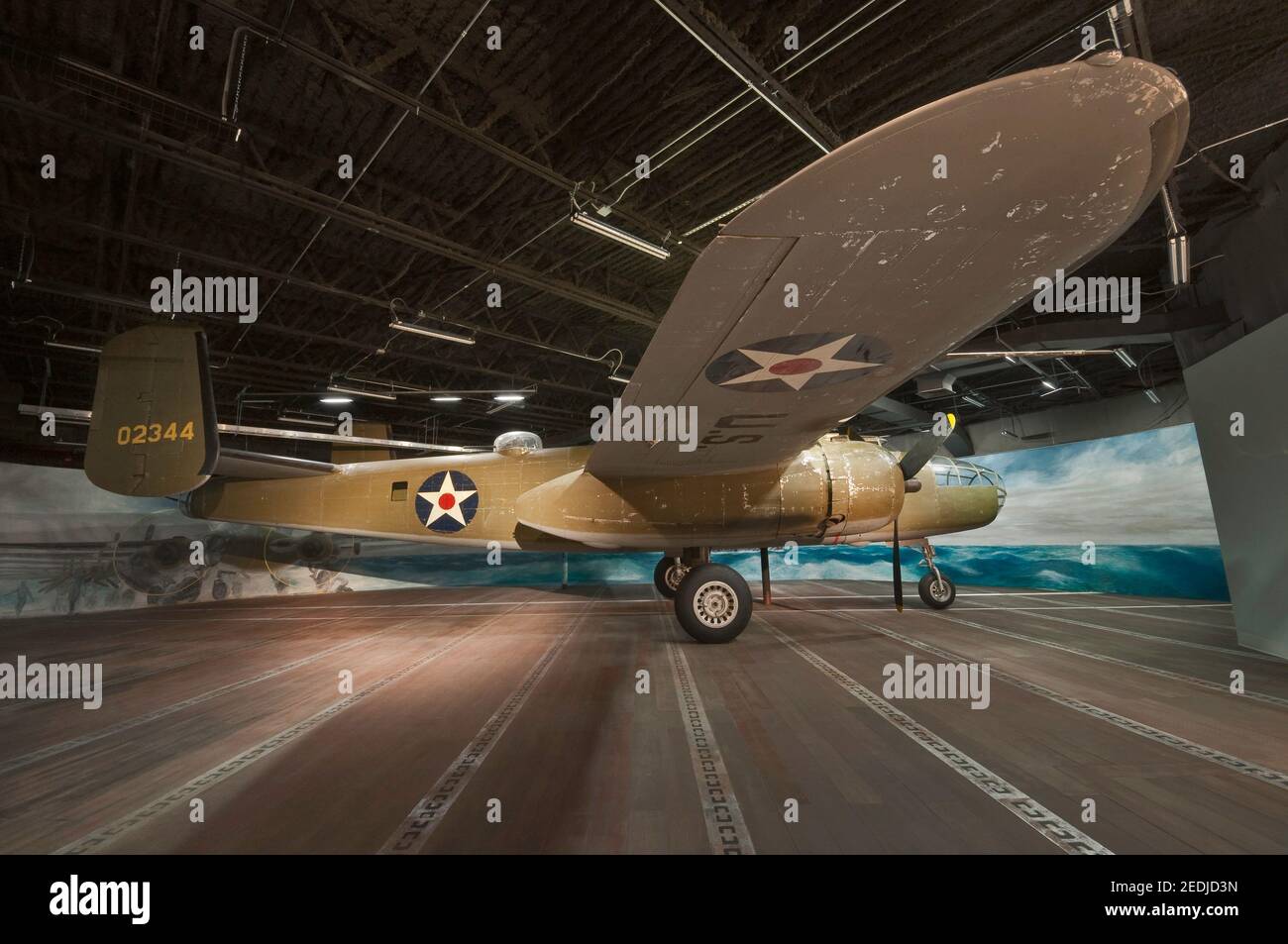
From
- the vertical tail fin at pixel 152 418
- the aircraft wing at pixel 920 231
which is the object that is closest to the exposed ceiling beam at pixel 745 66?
the aircraft wing at pixel 920 231

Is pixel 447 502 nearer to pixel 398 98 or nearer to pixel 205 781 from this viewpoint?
pixel 205 781

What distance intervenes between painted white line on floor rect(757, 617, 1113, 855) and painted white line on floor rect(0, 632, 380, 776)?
474 centimetres

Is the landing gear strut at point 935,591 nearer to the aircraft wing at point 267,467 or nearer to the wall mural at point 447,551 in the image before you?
the wall mural at point 447,551

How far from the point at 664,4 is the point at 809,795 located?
547 cm

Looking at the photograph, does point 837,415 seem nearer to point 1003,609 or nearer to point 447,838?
point 447,838

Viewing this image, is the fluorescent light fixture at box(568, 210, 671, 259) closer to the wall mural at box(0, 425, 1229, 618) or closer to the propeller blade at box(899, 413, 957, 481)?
the propeller blade at box(899, 413, 957, 481)

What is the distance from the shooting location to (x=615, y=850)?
1.72 metres

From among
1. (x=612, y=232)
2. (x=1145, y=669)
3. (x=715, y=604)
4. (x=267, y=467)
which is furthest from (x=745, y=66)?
(x=267, y=467)

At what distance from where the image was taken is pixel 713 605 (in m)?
5.32

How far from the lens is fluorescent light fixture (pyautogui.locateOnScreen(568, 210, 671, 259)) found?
636cm

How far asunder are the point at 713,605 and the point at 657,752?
2.87 m

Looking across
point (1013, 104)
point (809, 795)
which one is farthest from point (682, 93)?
point (809, 795)

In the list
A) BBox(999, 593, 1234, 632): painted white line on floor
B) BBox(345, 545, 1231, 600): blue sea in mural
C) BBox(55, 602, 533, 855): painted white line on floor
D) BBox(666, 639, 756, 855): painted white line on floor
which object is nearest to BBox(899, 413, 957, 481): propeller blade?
BBox(999, 593, 1234, 632): painted white line on floor

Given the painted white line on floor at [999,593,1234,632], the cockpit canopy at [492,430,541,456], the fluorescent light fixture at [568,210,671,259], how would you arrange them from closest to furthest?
the painted white line on floor at [999,593,1234,632], the fluorescent light fixture at [568,210,671,259], the cockpit canopy at [492,430,541,456]
